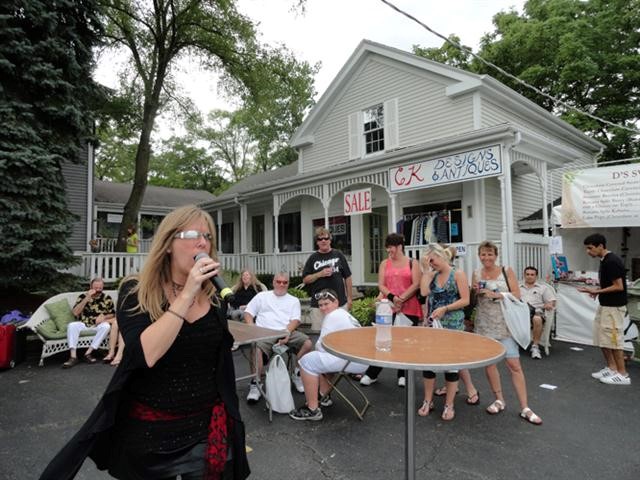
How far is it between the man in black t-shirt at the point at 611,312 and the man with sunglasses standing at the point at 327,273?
301cm

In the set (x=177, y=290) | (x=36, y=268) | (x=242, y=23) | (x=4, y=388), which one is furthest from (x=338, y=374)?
(x=242, y=23)

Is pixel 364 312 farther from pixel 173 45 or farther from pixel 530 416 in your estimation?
pixel 173 45

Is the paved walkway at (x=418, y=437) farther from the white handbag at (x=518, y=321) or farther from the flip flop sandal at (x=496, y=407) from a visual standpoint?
the white handbag at (x=518, y=321)

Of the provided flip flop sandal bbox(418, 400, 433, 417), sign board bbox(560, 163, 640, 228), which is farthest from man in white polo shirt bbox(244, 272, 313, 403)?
sign board bbox(560, 163, 640, 228)

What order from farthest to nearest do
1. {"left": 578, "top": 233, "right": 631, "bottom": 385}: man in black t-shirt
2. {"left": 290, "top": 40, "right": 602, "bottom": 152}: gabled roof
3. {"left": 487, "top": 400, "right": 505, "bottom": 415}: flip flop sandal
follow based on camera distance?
{"left": 290, "top": 40, "right": 602, "bottom": 152}: gabled roof → {"left": 578, "top": 233, "right": 631, "bottom": 385}: man in black t-shirt → {"left": 487, "top": 400, "right": 505, "bottom": 415}: flip flop sandal

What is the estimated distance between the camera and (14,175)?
22.2 ft

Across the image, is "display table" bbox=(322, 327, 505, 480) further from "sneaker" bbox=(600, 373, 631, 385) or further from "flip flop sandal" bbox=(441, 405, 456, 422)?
"sneaker" bbox=(600, 373, 631, 385)

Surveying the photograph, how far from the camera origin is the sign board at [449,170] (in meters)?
7.62

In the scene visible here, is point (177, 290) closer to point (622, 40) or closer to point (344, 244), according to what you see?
point (344, 244)

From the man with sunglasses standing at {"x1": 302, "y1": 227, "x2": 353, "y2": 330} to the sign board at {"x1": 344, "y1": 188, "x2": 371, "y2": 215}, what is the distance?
477 centimetres

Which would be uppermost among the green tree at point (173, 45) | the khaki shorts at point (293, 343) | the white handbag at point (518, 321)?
the green tree at point (173, 45)

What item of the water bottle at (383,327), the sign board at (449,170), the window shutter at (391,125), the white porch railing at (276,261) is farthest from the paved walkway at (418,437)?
the window shutter at (391,125)

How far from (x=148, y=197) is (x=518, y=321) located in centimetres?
2078

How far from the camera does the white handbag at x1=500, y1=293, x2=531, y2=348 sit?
353 cm
